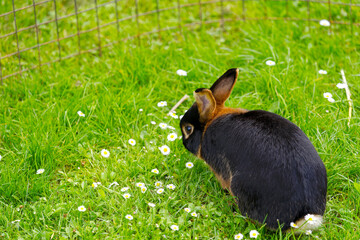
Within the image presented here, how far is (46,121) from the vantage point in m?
4.11

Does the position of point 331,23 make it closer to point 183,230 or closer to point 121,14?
point 121,14

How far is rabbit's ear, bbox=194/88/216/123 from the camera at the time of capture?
358 cm

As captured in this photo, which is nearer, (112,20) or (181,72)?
(181,72)

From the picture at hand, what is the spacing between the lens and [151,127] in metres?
4.25

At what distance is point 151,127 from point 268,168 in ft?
4.28

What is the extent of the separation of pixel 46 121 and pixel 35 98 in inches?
19.6

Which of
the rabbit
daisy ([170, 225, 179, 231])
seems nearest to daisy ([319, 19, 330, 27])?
the rabbit

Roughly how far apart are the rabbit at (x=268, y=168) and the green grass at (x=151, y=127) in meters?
0.15

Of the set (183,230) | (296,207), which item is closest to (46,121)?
(183,230)

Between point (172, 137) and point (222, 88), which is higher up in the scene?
point (222, 88)

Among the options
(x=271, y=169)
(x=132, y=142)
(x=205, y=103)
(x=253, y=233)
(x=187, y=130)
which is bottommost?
(x=253, y=233)

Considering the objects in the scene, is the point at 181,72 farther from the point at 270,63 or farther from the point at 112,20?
the point at 112,20

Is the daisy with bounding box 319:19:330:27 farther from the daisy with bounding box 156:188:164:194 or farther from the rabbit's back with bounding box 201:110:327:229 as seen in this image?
the daisy with bounding box 156:188:164:194

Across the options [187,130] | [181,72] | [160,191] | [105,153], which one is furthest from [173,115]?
[160,191]
